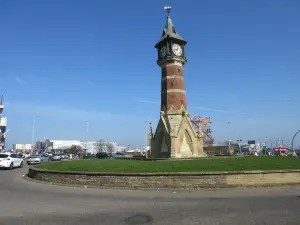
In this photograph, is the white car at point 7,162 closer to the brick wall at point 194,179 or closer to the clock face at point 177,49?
the brick wall at point 194,179

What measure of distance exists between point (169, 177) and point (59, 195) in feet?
18.2

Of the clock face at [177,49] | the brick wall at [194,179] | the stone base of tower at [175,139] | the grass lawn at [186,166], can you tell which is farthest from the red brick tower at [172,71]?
the brick wall at [194,179]

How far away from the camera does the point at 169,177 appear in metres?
15.9

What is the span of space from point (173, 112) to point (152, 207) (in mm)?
25497

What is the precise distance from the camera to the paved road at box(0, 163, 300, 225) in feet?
28.7

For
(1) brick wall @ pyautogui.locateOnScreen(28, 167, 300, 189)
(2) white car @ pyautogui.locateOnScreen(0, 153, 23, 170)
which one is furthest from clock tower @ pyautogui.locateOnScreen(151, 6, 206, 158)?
(1) brick wall @ pyautogui.locateOnScreen(28, 167, 300, 189)

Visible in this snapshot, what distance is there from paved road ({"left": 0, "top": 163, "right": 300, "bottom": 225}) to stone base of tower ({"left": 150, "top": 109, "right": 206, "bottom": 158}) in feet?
63.3

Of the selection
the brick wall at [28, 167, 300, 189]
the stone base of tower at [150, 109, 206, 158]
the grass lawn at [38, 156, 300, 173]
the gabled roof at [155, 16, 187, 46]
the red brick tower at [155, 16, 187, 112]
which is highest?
the gabled roof at [155, 16, 187, 46]

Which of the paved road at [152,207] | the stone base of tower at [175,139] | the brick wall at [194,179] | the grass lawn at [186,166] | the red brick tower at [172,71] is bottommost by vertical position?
the paved road at [152,207]

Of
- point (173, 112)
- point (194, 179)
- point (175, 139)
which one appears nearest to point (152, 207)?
point (194, 179)

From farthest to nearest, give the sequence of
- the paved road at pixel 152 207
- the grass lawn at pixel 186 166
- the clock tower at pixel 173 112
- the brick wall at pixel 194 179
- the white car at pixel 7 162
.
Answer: the clock tower at pixel 173 112 → the white car at pixel 7 162 → the grass lawn at pixel 186 166 → the brick wall at pixel 194 179 → the paved road at pixel 152 207

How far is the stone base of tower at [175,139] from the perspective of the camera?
112ft

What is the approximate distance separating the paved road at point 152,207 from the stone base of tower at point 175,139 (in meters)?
19.3

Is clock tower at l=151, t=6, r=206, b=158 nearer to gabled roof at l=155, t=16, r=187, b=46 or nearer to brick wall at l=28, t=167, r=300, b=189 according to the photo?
gabled roof at l=155, t=16, r=187, b=46
